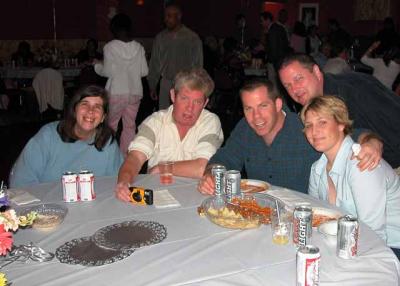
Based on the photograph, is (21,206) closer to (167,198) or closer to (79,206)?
(79,206)

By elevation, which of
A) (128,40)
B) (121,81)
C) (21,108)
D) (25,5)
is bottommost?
(21,108)

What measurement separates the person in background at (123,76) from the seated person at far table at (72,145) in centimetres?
285

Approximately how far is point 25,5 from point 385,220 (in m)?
9.89

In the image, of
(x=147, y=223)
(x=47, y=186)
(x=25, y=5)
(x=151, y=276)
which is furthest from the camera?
(x=25, y=5)

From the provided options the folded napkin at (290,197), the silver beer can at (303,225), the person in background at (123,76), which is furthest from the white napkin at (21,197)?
the person in background at (123,76)

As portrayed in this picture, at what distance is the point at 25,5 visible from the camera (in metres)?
10.3

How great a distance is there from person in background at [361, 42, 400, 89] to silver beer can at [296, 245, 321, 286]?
5.49m

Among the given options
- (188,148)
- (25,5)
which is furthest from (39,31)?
(188,148)

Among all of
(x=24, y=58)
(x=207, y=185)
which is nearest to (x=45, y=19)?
(x=24, y=58)

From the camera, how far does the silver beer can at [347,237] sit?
5.16ft

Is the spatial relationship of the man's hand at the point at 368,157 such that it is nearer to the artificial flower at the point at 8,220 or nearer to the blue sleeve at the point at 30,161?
the artificial flower at the point at 8,220

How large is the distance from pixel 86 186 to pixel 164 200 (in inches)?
14.4

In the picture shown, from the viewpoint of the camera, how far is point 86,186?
2.26m

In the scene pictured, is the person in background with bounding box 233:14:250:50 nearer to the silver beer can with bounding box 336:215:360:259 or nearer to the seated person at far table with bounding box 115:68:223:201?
the seated person at far table with bounding box 115:68:223:201
